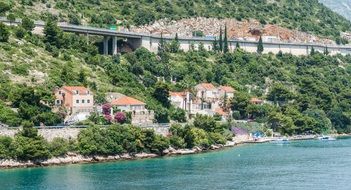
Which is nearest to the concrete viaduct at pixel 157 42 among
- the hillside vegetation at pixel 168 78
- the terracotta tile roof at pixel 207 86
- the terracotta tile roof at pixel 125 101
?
the hillside vegetation at pixel 168 78

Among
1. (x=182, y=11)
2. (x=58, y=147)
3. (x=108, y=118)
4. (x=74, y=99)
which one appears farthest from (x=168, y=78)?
(x=182, y=11)

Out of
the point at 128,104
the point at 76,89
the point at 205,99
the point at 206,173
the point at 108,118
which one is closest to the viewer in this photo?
the point at 206,173

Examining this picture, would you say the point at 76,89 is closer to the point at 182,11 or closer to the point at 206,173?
the point at 206,173

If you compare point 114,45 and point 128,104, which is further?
point 114,45

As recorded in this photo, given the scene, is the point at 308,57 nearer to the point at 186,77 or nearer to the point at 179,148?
the point at 186,77

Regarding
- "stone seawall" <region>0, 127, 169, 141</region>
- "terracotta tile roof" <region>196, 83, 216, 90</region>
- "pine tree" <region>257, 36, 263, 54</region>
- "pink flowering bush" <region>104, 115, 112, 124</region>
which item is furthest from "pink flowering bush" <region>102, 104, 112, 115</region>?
"pine tree" <region>257, 36, 263, 54</region>

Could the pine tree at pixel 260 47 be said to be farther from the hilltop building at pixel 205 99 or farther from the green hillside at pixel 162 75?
the hilltop building at pixel 205 99

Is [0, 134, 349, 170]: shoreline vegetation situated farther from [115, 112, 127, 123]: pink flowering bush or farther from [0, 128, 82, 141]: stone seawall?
[115, 112, 127, 123]: pink flowering bush
